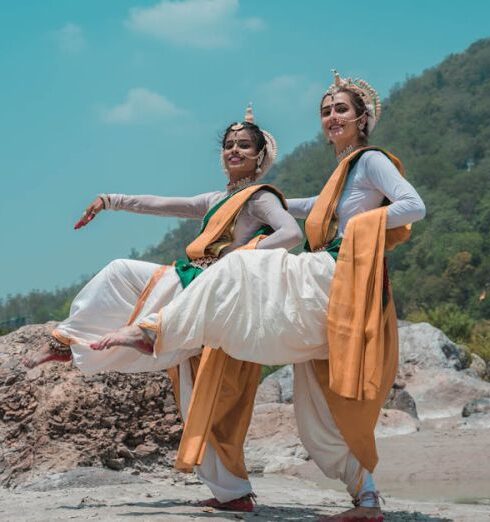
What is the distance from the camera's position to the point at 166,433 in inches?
302

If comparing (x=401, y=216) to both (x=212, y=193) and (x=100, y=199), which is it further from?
(x=100, y=199)

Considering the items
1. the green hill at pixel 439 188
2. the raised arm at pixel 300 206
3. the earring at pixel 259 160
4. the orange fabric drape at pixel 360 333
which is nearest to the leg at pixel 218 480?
the orange fabric drape at pixel 360 333

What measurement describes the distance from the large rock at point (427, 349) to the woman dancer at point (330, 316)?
13414mm

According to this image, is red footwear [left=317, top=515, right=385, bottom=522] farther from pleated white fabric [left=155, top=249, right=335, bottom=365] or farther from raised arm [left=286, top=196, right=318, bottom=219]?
raised arm [left=286, top=196, right=318, bottom=219]

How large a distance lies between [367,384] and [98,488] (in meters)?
2.29

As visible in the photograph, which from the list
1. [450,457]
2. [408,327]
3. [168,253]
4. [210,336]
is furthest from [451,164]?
[210,336]

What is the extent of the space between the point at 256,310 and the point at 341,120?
4.12 feet

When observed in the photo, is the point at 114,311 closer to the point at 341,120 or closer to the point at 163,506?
the point at 163,506

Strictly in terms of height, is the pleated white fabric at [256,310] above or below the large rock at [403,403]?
above

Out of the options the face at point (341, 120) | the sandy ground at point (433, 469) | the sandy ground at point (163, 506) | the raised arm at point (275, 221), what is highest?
the face at point (341, 120)

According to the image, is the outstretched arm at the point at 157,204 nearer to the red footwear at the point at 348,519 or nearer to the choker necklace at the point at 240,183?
the choker necklace at the point at 240,183

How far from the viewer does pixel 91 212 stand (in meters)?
5.72

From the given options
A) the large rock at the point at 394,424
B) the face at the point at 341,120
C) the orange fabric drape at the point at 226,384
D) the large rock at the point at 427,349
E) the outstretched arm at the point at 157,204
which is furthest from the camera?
the large rock at the point at 427,349

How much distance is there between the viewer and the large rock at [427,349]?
18469 mm
